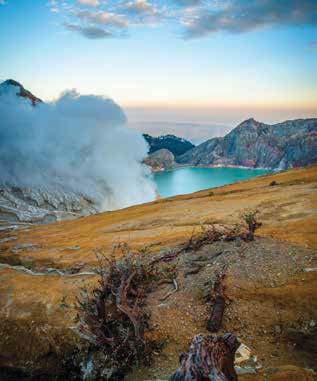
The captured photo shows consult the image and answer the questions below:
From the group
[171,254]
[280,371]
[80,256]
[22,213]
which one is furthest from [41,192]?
[280,371]

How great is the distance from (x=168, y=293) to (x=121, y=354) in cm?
519

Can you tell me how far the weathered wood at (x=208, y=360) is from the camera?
852 centimetres

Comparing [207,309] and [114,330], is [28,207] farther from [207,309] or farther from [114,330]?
[207,309]

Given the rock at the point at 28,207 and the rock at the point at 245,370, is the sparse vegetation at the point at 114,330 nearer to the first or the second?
the rock at the point at 245,370

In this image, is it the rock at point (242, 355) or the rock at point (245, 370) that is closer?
the rock at point (245, 370)

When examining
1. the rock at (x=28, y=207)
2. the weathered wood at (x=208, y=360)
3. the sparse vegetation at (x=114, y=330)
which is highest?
the weathered wood at (x=208, y=360)

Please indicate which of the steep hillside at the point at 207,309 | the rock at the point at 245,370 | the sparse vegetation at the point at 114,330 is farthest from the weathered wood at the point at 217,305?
the rock at the point at 245,370

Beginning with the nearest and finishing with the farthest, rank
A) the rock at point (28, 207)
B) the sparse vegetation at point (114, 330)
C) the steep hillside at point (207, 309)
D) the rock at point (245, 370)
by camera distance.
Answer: the rock at point (245, 370)
the steep hillside at point (207, 309)
the sparse vegetation at point (114, 330)
the rock at point (28, 207)

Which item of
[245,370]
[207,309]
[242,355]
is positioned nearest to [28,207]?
[207,309]

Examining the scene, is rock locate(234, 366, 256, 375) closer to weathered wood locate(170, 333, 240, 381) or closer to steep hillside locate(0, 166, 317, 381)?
steep hillside locate(0, 166, 317, 381)

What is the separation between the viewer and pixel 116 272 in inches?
747

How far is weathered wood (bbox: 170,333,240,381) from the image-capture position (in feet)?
27.9

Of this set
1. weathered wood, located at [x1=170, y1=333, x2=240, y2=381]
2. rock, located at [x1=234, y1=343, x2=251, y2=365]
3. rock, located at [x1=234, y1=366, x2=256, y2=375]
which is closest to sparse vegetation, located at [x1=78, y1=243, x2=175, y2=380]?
rock, located at [x1=234, y1=343, x2=251, y2=365]

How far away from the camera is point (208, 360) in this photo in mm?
8797
